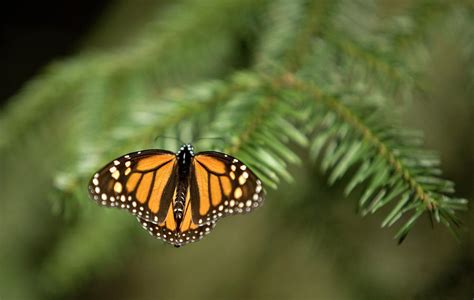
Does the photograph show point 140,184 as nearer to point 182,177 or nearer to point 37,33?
point 182,177

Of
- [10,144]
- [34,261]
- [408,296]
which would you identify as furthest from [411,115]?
[34,261]

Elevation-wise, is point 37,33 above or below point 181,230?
above

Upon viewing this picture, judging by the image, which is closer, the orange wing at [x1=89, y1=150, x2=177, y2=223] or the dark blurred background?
the orange wing at [x1=89, y1=150, x2=177, y2=223]

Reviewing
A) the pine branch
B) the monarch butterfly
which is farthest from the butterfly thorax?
the pine branch

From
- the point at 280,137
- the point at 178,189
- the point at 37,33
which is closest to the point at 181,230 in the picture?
Result: the point at 178,189

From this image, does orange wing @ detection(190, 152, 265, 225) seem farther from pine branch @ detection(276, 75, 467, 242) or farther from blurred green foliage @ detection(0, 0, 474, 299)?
pine branch @ detection(276, 75, 467, 242)
